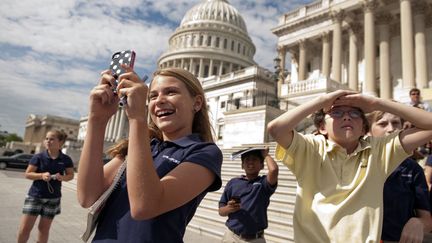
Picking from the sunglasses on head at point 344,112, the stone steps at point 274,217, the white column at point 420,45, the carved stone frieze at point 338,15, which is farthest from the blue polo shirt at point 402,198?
the carved stone frieze at point 338,15

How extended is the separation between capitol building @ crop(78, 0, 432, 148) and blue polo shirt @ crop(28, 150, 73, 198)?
561cm

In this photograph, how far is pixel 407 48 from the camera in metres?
23.0

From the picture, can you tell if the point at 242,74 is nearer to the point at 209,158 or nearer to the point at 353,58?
the point at 353,58

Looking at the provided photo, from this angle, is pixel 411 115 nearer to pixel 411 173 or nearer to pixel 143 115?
pixel 411 173

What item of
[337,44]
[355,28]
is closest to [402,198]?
[337,44]

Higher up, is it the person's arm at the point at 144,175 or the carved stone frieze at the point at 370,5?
the carved stone frieze at the point at 370,5

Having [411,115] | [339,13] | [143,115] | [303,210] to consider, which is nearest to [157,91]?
[143,115]

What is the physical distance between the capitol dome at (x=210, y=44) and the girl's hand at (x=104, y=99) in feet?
255

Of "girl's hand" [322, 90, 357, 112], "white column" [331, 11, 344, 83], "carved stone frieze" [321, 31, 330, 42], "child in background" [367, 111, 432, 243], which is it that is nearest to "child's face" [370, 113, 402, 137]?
"child in background" [367, 111, 432, 243]

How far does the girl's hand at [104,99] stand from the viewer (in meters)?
1.78

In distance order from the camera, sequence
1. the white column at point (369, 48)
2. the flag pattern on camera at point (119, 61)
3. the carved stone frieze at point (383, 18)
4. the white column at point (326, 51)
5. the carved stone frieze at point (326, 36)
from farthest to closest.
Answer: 1. the carved stone frieze at point (326, 36)
2. the white column at point (326, 51)
3. the carved stone frieze at point (383, 18)
4. the white column at point (369, 48)
5. the flag pattern on camera at point (119, 61)

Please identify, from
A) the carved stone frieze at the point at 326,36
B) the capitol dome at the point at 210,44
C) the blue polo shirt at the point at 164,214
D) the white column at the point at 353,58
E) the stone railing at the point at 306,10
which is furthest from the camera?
the capitol dome at the point at 210,44

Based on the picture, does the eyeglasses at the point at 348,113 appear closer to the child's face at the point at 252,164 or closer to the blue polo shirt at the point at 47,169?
the child's face at the point at 252,164

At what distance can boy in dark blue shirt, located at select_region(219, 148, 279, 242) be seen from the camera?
427 cm
